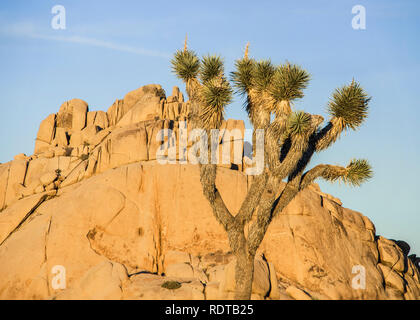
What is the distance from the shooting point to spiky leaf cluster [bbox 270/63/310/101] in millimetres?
14875

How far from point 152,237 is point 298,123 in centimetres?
1393

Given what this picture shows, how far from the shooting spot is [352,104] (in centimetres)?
1535

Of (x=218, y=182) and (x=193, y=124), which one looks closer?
(x=193, y=124)

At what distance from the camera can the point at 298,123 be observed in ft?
48.3

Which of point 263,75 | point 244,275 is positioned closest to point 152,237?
point 244,275

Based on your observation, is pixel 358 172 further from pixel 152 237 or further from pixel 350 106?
pixel 152 237

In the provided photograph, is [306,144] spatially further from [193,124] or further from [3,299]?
[3,299]

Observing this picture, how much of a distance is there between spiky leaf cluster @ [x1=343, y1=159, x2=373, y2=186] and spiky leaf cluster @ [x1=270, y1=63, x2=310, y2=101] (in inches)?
132

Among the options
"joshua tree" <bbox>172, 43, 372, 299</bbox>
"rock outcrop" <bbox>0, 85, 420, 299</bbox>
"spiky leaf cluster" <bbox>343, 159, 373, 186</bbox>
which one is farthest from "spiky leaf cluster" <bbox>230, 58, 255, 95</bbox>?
"rock outcrop" <bbox>0, 85, 420, 299</bbox>

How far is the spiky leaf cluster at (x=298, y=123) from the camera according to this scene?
14745 mm

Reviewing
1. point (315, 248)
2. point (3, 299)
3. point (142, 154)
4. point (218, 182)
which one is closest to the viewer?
point (3, 299)

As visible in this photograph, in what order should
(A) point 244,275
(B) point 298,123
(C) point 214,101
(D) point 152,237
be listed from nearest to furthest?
(B) point 298,123 → (C) point 214,101 → (A) point 244,275 → (D) point 152,237

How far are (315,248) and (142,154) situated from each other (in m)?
12.9

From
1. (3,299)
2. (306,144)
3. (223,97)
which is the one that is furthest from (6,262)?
(306,144)
